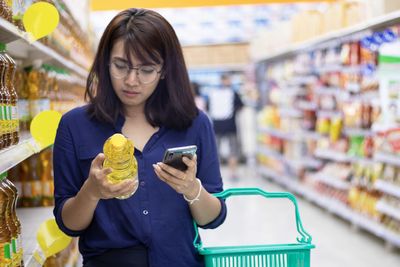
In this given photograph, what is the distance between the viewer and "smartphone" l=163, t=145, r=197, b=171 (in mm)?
1737

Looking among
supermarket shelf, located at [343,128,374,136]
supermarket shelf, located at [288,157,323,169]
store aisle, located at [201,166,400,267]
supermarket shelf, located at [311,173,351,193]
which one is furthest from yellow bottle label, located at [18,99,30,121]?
supermarket shelf, located at [288,157,323,169]

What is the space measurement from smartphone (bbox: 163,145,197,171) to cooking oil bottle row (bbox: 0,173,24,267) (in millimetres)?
587

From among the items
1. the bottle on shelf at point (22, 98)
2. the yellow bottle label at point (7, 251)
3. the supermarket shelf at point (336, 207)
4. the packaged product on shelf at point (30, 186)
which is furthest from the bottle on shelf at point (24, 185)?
the supermarket shelf at point (336, 207)

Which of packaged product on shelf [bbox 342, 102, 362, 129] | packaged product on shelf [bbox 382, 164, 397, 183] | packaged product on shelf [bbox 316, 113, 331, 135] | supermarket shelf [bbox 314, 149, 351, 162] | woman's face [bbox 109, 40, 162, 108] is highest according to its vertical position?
woman's face [bbox 109, 40, 162, 108]

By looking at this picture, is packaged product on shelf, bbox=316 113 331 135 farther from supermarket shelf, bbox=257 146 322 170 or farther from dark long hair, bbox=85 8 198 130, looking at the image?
dark long hair, bbox=85 8 198 130

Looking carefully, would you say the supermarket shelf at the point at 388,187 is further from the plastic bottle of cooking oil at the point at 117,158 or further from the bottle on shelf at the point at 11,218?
the plastic bottle of cooking oil at the point at 117,158

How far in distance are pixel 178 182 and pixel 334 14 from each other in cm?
562

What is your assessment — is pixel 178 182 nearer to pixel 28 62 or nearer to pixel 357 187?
pixel 28 62

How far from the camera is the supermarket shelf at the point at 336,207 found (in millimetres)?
5555

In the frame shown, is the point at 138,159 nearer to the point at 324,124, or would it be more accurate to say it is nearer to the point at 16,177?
the point at 16,177

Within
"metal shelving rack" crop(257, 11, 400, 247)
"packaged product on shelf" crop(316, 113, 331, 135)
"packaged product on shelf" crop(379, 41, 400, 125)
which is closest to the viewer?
"packaged product on shelf" crop(379, 41, 400, 125)

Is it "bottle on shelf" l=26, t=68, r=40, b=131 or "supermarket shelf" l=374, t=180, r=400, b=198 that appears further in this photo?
"supermarket shelf" l=374, t=180, r=400, b=198

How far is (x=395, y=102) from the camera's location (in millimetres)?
5328

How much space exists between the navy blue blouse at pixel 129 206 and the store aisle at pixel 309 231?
3335 mm
